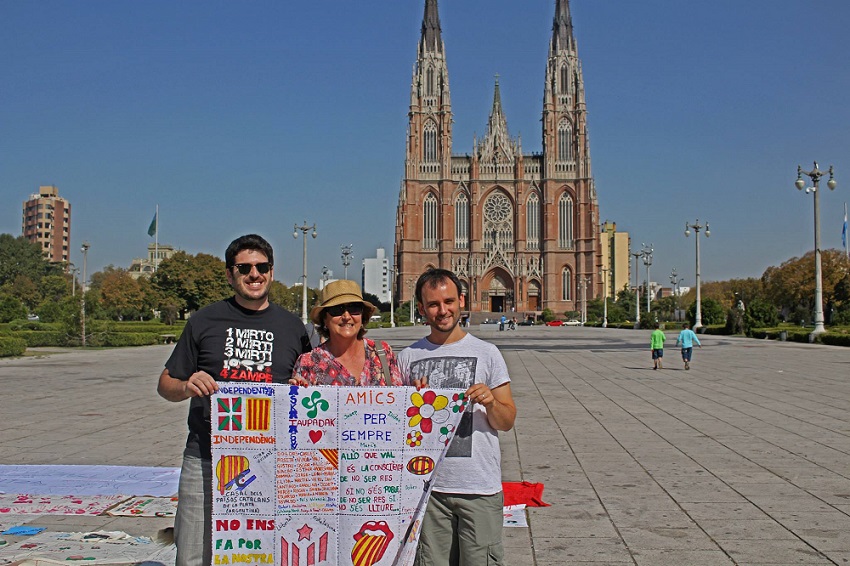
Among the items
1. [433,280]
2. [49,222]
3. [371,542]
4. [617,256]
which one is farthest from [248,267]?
[617,256]

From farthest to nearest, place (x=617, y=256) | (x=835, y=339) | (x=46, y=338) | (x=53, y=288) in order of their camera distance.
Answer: (x=617, y=256) < (x=53, y=288) < (x=46, y=338) < (x=835, y=339)

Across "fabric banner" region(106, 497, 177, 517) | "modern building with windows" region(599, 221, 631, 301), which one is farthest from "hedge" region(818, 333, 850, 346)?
"modern building with windows" region(599, 221, 631, 301)

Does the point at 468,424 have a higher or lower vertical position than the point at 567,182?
lower

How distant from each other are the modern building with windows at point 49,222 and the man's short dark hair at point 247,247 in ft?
509

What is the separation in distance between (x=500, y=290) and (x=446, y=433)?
9006cm

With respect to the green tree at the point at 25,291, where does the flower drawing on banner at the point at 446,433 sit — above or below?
below

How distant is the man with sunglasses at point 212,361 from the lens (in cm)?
374

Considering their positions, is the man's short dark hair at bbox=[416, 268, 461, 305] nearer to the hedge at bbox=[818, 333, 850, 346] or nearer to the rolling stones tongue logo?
the rolling stones tongue logo

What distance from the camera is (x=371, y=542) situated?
3.69 m

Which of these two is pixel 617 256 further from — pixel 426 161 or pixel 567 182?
pixel 426 161

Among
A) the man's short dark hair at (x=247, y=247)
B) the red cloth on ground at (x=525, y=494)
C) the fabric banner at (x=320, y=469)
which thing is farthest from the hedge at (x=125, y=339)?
the fabric banner at (x=320, y=469)

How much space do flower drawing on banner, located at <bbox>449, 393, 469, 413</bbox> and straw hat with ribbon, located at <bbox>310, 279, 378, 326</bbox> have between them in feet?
2.06

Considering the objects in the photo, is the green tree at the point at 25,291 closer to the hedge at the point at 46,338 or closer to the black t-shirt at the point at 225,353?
the hedge at the point at 46,338

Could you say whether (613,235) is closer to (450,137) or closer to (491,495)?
(450,137)
